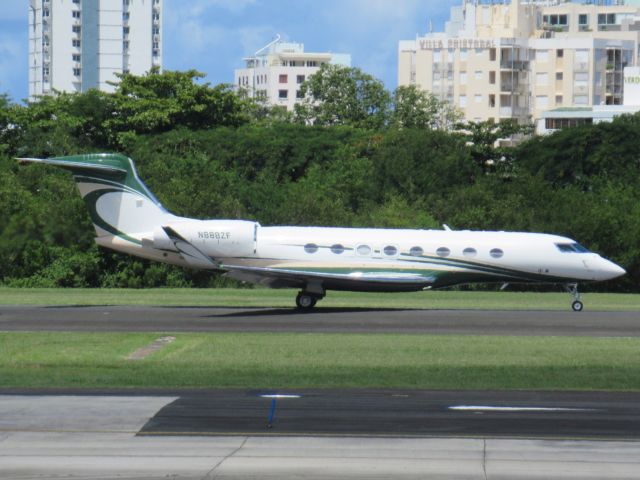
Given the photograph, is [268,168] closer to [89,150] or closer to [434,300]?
[89,150]

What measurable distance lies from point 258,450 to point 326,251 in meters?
24.6

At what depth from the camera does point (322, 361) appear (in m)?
28.3

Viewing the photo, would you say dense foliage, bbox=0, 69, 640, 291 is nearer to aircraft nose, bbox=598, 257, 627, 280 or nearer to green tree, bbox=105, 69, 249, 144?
green tree, bbox=105, 69, 249, 144

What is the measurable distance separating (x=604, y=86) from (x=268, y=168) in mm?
106762

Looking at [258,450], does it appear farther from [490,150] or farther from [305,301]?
[490,150]

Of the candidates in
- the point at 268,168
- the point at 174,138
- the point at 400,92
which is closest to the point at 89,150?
the point at 174,138

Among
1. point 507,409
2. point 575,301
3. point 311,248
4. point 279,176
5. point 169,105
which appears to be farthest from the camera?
point 169,105

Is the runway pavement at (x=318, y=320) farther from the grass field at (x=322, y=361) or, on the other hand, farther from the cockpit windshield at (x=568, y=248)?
the cockpit windshield at (x=568, y=248)

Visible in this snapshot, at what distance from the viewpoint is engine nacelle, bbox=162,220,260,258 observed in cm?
4147

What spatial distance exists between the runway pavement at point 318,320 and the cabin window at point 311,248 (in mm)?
2059

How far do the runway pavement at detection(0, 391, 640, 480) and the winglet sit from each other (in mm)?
19299

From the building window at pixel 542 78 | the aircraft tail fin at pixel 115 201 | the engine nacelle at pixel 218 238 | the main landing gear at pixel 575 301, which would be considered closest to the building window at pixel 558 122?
the building window at pixel 542 78

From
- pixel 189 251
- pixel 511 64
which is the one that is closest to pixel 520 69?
pixel 511 64

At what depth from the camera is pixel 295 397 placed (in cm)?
2214
